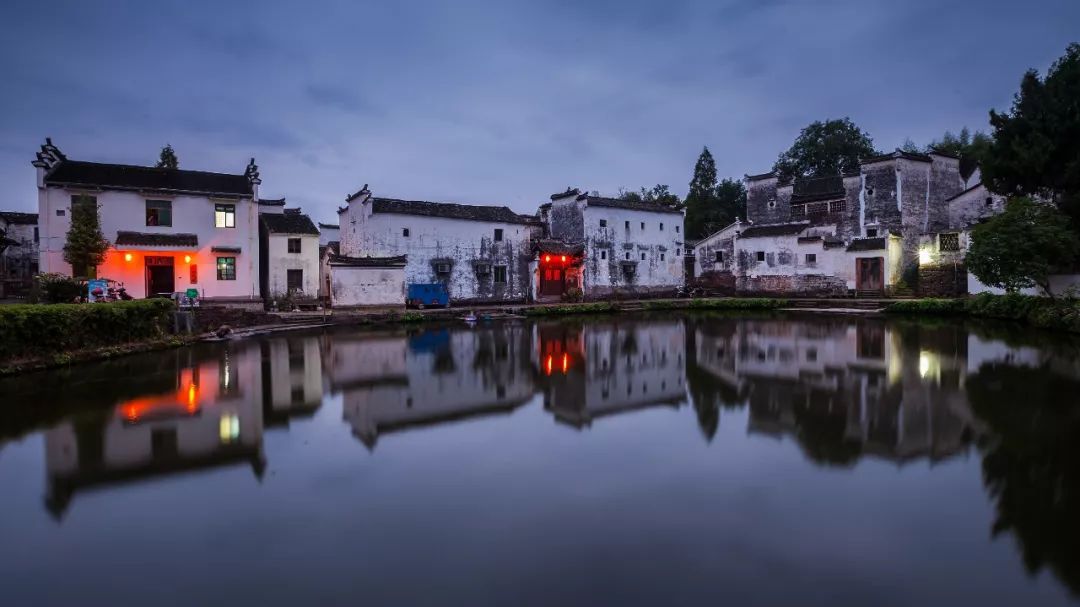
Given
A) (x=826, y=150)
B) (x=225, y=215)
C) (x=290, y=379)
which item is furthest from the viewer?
(x=826, y=150)

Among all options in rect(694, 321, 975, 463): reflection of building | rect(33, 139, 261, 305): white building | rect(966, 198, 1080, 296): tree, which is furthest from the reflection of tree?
rect(33, 139, 261, 305): white building

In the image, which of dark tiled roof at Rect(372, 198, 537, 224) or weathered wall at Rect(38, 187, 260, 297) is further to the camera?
dark tiled roof at Rect(372, 198, 537, 224)

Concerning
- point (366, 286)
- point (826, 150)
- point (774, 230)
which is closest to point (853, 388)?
point (366, 286)

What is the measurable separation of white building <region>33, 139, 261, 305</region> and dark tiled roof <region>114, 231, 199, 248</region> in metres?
0.03

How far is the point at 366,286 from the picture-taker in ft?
78.1

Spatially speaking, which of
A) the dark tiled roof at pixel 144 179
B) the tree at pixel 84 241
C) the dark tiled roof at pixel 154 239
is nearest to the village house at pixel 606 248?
the dark tiled roof at pixel 144 179

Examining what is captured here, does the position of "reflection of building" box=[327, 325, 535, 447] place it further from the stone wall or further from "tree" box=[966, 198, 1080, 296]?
the stone wall

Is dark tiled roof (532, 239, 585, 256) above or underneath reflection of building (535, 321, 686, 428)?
above

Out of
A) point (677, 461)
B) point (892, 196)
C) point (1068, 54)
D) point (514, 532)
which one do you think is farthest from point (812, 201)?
point (514, 532)

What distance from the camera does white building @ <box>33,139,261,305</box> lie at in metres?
19.1

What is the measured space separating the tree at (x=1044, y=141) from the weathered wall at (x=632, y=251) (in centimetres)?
1521

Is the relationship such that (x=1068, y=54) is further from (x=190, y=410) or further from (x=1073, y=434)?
(x=190, y=410)

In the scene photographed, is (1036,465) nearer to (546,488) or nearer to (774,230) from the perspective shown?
(546,488)

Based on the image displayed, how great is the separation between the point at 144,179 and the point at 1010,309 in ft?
99.3
